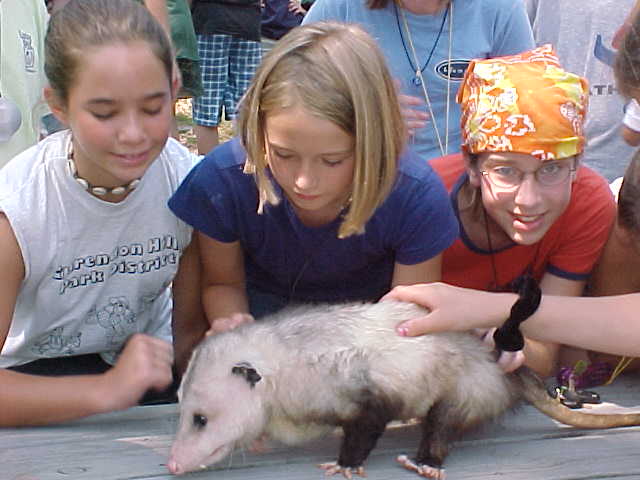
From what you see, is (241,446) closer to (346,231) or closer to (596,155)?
(346,231)

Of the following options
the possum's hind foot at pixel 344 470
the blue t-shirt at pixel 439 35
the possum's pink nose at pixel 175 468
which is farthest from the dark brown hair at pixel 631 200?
the possum's pink nose at pixel 175 468

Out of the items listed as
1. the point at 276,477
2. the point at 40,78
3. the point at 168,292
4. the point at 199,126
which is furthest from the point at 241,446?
the point at 199,126

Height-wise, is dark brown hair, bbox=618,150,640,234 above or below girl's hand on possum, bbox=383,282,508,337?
above

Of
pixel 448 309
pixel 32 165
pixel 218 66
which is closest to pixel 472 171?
pixel 448 309

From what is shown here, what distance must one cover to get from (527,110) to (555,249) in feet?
1.46

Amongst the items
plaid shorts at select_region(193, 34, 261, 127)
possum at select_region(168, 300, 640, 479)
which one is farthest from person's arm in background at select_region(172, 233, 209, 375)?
Answer: plaid shorts at select_region(193, 34, 261, 127)

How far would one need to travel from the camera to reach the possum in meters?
1.78

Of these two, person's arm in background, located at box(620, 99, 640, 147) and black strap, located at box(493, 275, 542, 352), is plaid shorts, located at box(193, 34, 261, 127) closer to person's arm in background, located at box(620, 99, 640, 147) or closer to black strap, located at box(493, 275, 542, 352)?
person's arm in background, located at box(620, 99, 640, 147)

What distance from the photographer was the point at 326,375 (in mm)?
1801

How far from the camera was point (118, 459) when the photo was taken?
71.2 inches

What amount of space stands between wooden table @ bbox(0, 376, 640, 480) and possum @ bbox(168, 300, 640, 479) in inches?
1.8

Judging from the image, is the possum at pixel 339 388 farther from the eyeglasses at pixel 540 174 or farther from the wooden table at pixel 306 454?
the eyeglasses at pixel 540 174

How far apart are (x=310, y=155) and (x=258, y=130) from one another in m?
0.17

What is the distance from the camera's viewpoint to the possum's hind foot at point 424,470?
1.76 meters
